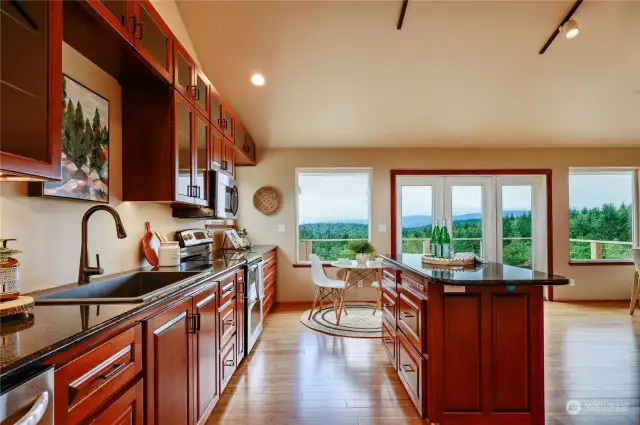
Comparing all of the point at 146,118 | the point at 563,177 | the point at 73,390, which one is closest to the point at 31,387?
the point at 73,390

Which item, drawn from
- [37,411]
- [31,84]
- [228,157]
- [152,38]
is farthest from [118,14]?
[228,157]

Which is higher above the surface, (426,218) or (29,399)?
(426,218)

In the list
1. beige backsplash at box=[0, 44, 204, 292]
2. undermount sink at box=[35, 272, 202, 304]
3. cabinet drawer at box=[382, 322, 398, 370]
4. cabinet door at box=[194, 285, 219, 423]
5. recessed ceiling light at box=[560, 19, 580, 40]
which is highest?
recessed ceiling light at box=[560, 19, 580, 40]

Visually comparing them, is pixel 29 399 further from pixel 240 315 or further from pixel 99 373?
pixel 240 315

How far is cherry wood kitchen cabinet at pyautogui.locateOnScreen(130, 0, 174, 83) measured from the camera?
1.69m

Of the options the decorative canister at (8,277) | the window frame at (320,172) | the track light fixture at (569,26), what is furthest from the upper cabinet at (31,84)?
the window frame at (320,172)

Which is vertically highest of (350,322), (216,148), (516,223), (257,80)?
(257,80)

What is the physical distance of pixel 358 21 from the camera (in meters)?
3.08

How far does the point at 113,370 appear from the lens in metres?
1.06

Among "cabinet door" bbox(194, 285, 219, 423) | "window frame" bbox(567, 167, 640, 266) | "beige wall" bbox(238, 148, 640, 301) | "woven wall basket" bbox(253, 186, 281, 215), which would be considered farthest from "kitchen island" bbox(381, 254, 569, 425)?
"window frame" bbox(567, 167, 640, 266)

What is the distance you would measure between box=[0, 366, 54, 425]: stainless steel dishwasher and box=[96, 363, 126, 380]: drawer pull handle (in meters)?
0.22

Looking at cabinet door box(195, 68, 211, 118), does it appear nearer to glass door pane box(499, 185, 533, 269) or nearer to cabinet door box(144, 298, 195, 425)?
cabinet door box(144, 298, 195, 425)

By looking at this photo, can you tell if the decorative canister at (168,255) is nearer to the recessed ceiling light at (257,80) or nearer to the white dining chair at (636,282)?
the recessed ceiling light at (257,80)

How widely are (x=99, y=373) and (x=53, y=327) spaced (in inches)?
7.5
